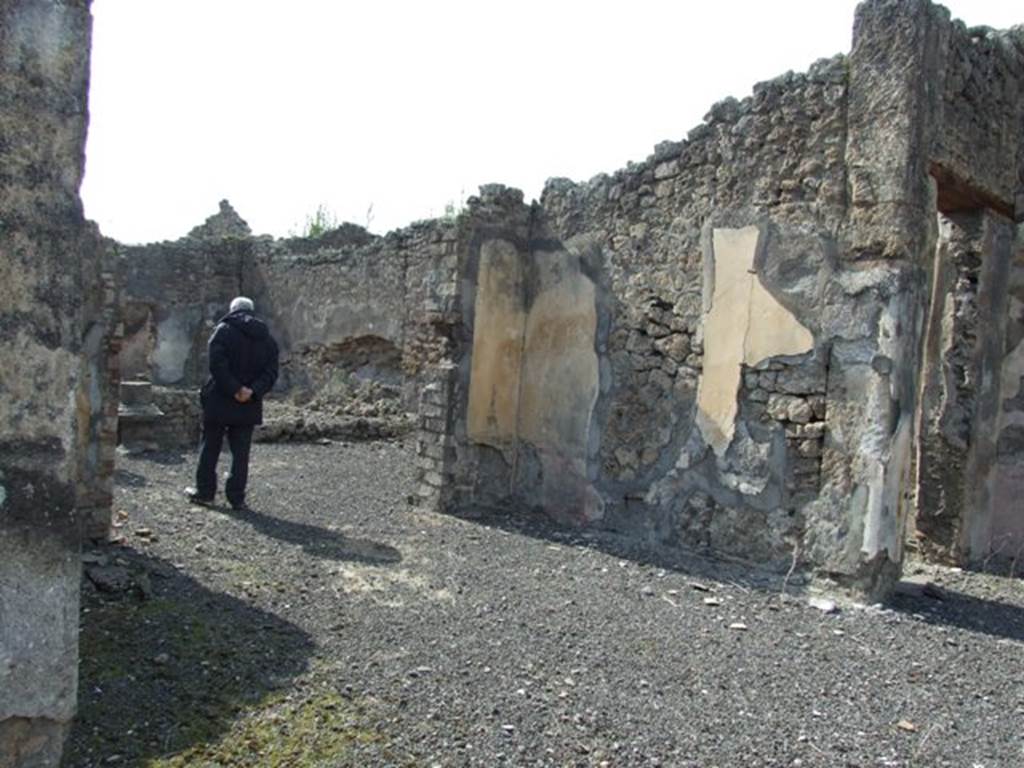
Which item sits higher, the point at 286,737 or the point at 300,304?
the point at 300,304

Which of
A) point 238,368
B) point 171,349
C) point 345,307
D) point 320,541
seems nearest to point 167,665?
point 320,541

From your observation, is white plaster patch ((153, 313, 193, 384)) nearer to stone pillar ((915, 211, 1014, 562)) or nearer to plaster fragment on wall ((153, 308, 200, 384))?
plaster fragment on wall ((153, 308, 200, 384))

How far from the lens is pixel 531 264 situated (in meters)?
7.12

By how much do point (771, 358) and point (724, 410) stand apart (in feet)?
1.49

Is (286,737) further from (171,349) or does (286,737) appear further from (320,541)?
(171,349)

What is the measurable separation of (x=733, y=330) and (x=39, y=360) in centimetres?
425

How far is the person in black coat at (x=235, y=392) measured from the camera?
6395 millimetres

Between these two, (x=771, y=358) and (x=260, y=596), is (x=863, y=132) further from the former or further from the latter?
(x=260, y=596)

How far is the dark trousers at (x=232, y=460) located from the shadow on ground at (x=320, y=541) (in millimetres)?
161

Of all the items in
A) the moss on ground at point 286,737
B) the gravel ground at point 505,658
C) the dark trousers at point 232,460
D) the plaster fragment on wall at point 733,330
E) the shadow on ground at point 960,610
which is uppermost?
the plaster fragment on wall at point 733,330

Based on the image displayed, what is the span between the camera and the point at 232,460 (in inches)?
253

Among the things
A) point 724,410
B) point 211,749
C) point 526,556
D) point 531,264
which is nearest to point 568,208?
point 531,264

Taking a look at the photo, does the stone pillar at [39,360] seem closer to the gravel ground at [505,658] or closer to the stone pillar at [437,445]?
the gravel ground at [505,658]

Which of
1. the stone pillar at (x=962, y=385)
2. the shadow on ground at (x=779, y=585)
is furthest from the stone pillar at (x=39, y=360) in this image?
the stone pillar at (x=962, y=385)
